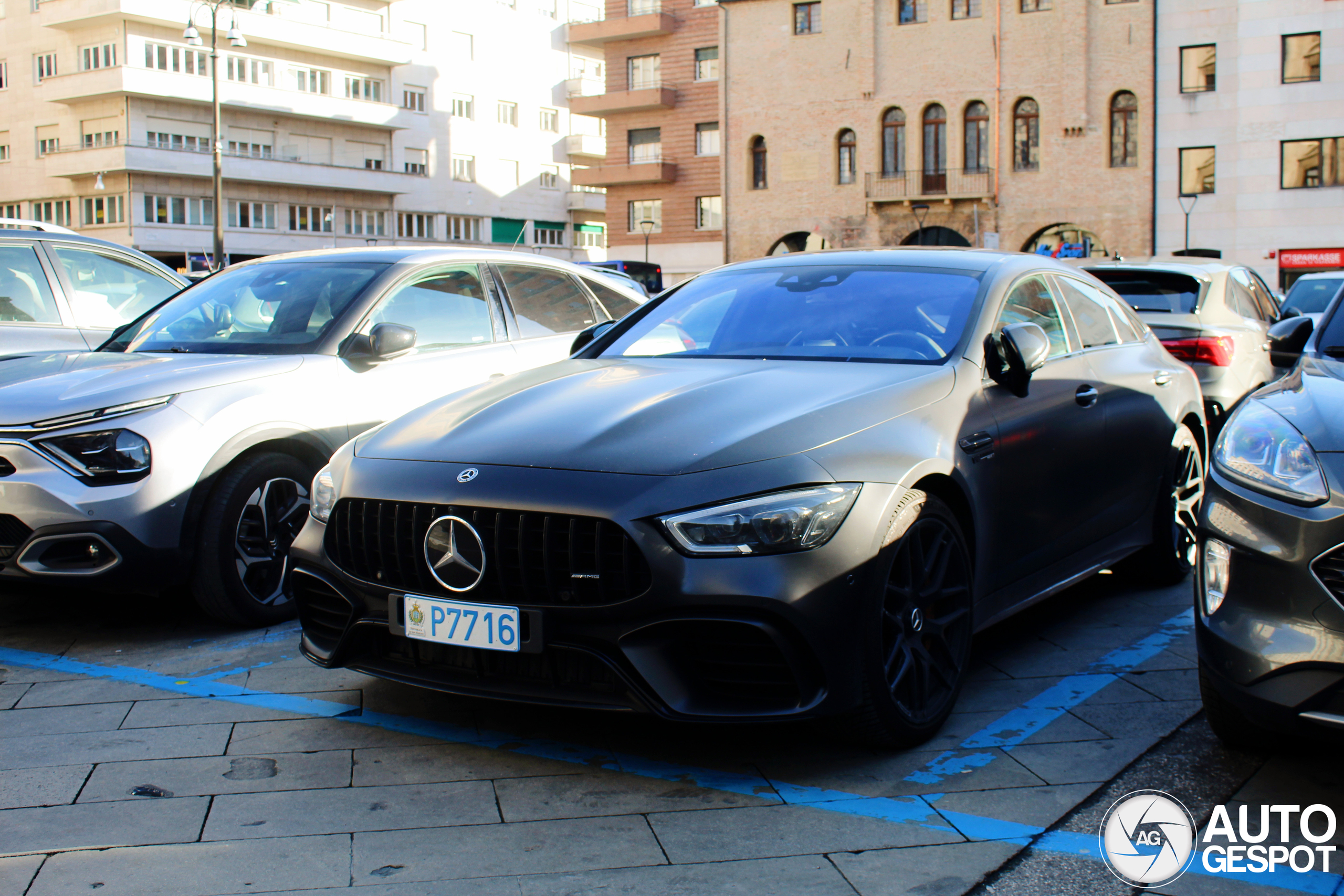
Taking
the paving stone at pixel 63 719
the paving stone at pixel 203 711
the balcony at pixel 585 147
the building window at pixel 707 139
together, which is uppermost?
the balcony at pixel 585 147

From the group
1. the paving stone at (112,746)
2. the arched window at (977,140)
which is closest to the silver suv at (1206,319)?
the paving stone at (112,746)

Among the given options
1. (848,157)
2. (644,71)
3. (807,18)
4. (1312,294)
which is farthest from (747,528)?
(644,71)

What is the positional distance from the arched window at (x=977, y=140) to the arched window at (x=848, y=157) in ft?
14.5

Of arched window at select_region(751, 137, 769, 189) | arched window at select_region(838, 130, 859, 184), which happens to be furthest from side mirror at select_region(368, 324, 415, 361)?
arched window at select_region(751, 137, 769, 189)

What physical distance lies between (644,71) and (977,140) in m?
17.5

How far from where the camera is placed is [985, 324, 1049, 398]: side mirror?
4.23 meters

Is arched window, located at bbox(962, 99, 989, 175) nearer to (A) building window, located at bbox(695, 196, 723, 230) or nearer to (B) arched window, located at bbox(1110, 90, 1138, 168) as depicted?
(B) arched window, located at bbox(1110, 90, 1138, 168)

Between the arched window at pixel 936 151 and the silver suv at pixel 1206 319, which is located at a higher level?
the arched window at pixel 936 151

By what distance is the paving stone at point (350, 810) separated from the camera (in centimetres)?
314

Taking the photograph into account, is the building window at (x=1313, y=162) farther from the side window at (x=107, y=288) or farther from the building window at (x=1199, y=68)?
the side window at (x=107, y=288)

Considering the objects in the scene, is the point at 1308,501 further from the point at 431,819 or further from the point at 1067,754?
the point at 431,819

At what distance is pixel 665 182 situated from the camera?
55.6 m

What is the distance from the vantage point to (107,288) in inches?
300

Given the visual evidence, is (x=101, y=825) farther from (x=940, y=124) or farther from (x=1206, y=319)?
(x=940, y=124)
